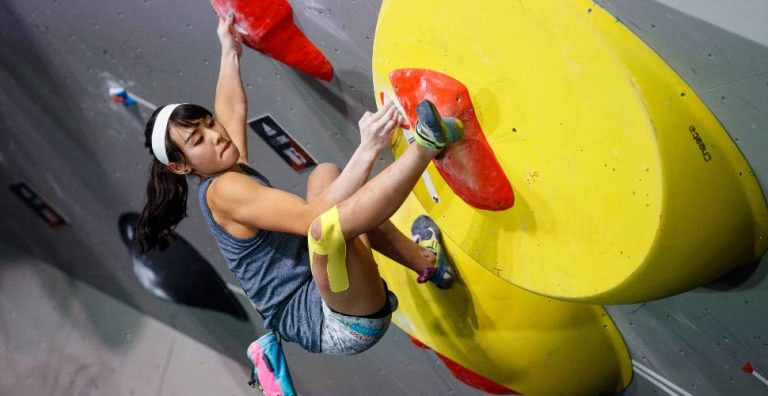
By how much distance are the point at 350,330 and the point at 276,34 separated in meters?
0.58

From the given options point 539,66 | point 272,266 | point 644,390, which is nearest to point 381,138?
point 539,66

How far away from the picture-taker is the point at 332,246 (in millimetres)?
1065

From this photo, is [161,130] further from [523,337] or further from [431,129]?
[523,337]

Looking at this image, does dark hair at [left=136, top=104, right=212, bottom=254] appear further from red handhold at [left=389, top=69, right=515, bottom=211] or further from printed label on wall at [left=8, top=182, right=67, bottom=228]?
printed label on wall at [left=8, top=182, right=67, bottom=228]

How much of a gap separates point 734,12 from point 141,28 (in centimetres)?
142

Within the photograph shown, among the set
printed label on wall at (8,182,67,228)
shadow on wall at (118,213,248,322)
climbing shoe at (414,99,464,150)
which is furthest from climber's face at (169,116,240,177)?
printed label on wall at (8,182,67,228)

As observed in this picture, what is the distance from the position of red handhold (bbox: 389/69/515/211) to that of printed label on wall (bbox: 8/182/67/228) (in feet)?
7.29

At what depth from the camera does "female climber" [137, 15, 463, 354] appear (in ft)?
3.37

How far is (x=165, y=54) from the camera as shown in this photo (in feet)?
6.21

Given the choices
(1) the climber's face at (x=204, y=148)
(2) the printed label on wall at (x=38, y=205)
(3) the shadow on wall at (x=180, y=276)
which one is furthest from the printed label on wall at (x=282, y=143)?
(2) the printed label on wall at (x=38, y=205)

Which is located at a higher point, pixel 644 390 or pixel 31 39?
pixel 31 39

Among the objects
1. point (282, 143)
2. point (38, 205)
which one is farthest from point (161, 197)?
point (38, 205)

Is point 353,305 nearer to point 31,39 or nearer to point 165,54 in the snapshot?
point 165,54

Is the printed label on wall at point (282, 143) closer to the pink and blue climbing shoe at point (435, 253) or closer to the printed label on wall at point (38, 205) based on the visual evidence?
the pink and blue climbing shoe at point (435, 253)
